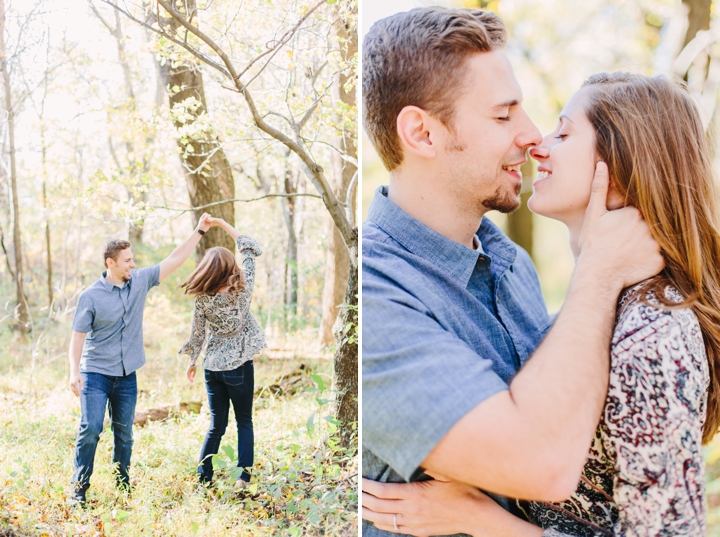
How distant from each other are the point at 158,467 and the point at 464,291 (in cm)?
125

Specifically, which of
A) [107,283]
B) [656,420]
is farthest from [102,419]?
[656,420]

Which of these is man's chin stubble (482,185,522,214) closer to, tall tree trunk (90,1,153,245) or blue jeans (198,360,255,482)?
blue jeans (198,360,255,482)

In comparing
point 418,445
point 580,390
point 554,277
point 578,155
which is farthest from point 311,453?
point 554,277

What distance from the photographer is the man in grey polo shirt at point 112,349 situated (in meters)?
1.84

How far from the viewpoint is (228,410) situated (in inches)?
75.2

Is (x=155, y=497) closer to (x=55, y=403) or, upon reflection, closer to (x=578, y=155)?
(x=55, y=403)

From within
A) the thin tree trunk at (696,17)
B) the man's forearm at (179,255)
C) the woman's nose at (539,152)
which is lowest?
the man's forearm at (179,255)

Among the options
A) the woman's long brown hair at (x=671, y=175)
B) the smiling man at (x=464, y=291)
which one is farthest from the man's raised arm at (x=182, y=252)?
the woman's long brown hair at (x=671, y=175)

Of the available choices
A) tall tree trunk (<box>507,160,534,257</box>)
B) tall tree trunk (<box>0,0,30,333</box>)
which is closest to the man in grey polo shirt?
tall tree trunk (<box>0,0,30,333</box>)

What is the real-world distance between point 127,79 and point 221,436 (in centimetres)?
123

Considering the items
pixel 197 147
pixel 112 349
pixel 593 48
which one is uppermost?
pixel 593 48

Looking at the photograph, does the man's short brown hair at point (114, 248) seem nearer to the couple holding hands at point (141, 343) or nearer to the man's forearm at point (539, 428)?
the couple holding hands at point (141, 343)

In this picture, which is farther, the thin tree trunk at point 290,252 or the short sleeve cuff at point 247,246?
the thin tree trunk at point 290,252

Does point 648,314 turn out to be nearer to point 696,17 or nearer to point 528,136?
point 528,136
